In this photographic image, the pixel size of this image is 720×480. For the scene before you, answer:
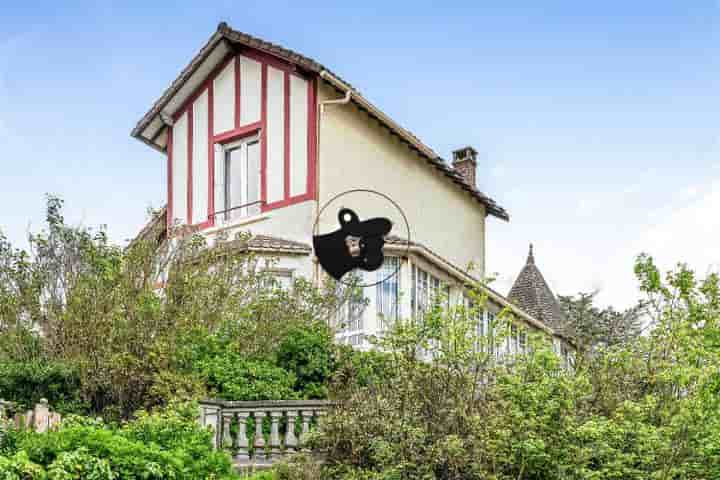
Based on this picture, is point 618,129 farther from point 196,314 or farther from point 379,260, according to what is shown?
point 196,314

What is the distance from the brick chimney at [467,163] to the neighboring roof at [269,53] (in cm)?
320

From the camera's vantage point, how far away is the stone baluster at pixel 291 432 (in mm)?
10750

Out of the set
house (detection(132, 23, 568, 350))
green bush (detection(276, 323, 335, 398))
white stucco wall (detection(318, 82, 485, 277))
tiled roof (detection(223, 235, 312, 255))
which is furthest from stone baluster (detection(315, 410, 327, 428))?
white stucco wall (detection(318, 82, 485, 277))

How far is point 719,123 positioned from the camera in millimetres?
13344

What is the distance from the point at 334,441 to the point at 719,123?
695 cm

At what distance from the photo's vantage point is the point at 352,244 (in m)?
15.7

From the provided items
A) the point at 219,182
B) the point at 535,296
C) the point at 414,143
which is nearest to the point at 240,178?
the point at 219,182

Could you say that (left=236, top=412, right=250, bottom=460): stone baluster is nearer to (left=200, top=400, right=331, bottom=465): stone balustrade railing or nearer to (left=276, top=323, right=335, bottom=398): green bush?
(left=200, top=400, right=331, bottom=465): stone balustrade railing

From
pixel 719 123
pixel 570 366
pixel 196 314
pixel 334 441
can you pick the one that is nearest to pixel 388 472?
pixel 334 441

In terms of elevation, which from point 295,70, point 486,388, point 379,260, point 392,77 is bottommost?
point 486,388

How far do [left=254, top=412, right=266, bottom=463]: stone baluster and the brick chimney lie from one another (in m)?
14.5

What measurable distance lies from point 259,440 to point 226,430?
1.21 feet

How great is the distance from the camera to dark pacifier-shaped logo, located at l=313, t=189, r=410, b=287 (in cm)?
1538

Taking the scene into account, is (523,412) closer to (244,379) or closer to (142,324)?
(244,379)
